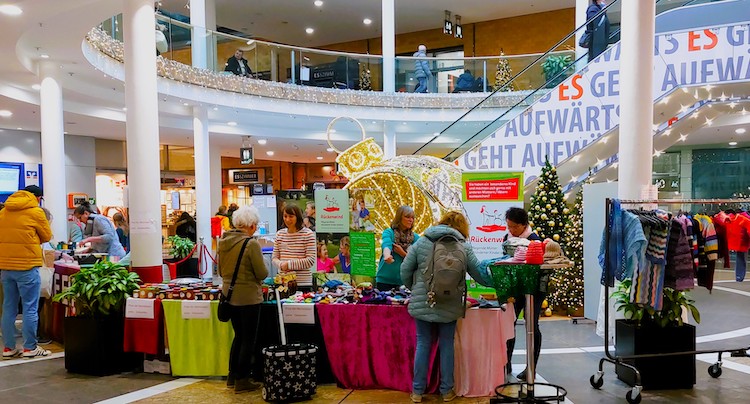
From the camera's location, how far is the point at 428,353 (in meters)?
4.52

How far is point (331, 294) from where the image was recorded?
17.1ft

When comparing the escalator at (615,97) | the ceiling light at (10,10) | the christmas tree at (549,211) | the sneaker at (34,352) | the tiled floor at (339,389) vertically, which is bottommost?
the tiled floor at (339,389)

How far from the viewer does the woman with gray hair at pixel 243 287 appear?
4.70 metres

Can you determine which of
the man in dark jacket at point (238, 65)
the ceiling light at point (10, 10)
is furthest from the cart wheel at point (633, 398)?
the man in dark jacket at point (238, 65)

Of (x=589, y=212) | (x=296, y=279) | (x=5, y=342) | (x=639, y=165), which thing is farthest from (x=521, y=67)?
(x=5, y=342)

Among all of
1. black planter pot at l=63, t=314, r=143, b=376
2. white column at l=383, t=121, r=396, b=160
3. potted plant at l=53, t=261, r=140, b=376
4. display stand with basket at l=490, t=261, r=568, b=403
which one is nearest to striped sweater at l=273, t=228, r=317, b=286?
potted plant at l=53, t=261, r=140, b=376

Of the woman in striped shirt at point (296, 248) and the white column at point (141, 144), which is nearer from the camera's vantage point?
the woman in striped shirt at point (296, 248)

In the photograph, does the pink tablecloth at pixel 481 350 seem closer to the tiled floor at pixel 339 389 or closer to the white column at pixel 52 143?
the tiled floor at pixel 339 389

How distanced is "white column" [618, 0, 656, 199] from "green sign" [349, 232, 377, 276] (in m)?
2.60

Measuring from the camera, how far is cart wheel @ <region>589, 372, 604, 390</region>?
4.90m

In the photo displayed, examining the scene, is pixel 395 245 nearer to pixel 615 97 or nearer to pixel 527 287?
pixel 527 287

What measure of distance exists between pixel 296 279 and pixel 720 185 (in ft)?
46.5

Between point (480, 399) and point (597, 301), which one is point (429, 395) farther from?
point (597, 301)

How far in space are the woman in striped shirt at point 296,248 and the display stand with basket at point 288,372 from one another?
100 cm
